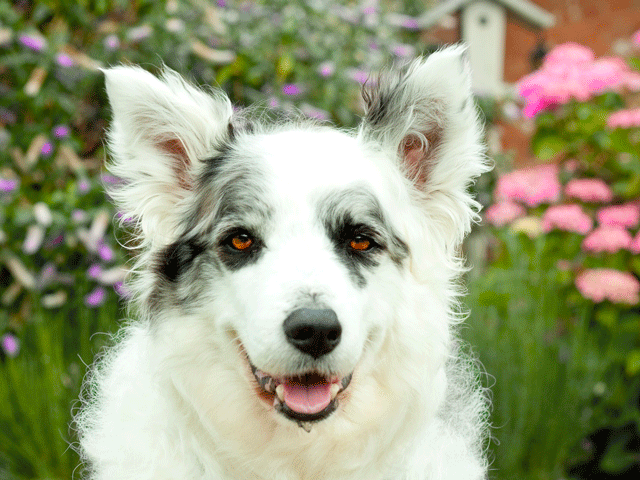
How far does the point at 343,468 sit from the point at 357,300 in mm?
688

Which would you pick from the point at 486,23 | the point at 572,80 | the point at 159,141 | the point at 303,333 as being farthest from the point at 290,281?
the point at 486,23

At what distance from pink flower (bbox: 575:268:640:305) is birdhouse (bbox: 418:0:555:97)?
168 inches

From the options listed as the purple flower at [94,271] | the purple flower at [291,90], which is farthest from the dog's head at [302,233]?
the purple flower at [291,90]

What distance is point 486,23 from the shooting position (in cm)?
791

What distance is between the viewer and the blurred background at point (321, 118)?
4242mm

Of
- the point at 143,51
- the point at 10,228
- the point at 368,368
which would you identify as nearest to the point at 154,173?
the point at 368,368

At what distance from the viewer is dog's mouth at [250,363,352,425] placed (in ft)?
7.29

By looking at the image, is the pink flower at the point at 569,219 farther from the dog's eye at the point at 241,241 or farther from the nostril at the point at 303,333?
the nostril at the point at 303,333

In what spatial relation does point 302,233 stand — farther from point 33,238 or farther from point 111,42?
point 111,42

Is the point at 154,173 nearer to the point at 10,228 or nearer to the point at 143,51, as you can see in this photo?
the point at 10,228

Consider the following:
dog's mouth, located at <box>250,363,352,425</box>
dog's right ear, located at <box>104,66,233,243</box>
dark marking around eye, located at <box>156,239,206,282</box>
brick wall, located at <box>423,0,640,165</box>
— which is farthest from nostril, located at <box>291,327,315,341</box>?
brick wall, located at <box>423,0,640,165</box>

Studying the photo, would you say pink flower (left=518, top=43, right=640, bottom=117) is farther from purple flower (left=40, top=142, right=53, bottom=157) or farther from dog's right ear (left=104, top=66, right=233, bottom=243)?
purple flower (left=40, top=142, right=53, bottom=157)

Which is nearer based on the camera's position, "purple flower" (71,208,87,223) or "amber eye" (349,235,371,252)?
"amber eye" (349,235,371,252)

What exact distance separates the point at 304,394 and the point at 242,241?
24.6 inches
